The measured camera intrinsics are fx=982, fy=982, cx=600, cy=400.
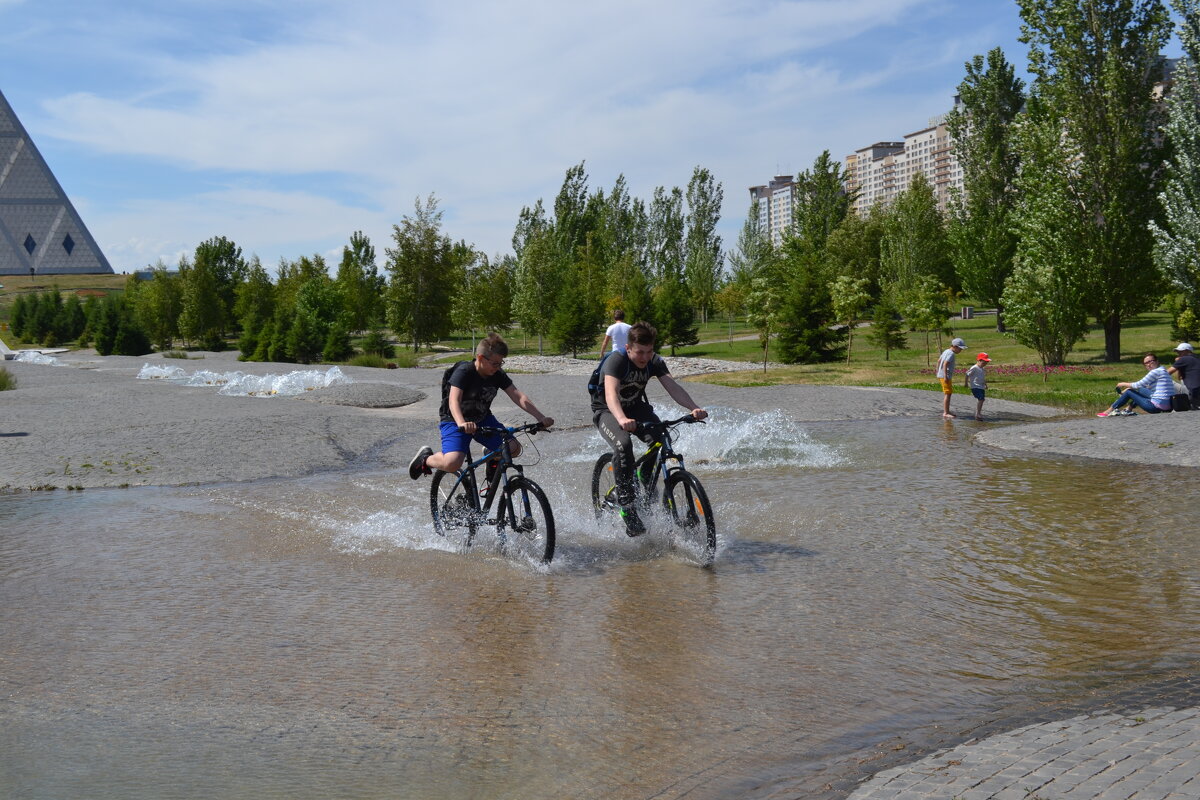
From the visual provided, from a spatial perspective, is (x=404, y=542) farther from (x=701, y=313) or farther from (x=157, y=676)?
(x=701, y=313)

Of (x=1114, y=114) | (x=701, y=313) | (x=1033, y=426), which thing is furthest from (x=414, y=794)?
(x=701, y=313)

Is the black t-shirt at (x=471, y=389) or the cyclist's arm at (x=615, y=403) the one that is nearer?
the cyclist's arm at (x=615, y=403)

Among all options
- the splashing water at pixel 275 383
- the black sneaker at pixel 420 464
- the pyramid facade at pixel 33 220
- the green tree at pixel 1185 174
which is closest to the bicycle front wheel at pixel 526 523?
the black sneaker at pixel 420 464

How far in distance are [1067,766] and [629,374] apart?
4.93 m

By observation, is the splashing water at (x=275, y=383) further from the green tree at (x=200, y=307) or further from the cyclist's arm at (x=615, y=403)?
the green tree at (x=200, y=307)

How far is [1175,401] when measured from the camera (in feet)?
57.7

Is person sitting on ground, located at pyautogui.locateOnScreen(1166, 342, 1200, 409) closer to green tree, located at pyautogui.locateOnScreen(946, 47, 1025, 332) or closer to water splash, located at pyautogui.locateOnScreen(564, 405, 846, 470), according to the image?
water splash, located at pyautogui.locateOnScreen(564, 405, 846, 470)

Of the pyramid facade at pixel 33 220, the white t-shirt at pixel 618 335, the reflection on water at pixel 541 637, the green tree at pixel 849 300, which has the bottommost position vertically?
the reflection on water at pixel 541 637

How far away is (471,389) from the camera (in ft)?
26.7

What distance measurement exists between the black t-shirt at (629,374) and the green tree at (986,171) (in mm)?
43361

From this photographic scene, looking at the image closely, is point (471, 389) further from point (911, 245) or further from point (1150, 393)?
point (911, 245)

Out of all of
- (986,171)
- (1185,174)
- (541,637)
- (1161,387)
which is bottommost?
(541,637)

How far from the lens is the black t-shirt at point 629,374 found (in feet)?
26.3

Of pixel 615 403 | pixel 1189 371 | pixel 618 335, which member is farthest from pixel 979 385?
pixel 615 403
